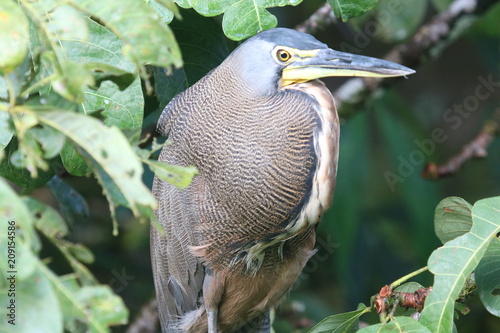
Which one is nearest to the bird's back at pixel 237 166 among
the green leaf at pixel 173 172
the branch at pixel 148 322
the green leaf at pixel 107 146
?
the green leaf at pixel 173 172

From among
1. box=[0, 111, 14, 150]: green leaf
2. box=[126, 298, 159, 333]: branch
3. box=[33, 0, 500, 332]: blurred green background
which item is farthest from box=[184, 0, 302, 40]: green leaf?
box=[126, 298, 159, 333]: branch

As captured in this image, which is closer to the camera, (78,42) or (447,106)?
(78,42)

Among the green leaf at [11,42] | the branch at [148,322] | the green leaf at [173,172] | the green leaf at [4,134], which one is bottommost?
the branch at [148,322]

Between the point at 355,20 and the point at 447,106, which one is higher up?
the point at 355,20

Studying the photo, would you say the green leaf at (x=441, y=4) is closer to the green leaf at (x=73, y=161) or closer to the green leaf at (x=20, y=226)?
the green leaf at (x=73, y=161)

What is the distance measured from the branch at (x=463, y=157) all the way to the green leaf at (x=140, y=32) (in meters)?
1.80

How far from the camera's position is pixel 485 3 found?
2.71 meters

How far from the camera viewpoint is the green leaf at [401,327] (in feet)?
3.99

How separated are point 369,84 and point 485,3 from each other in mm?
574

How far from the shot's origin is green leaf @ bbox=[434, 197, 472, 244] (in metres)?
1.46

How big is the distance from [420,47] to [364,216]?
1.06 m

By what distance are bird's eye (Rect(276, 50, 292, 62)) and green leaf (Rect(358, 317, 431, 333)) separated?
23.7 inches

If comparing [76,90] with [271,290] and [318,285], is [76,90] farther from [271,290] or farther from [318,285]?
[318,285]

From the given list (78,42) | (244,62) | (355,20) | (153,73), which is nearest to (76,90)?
(78,42)
